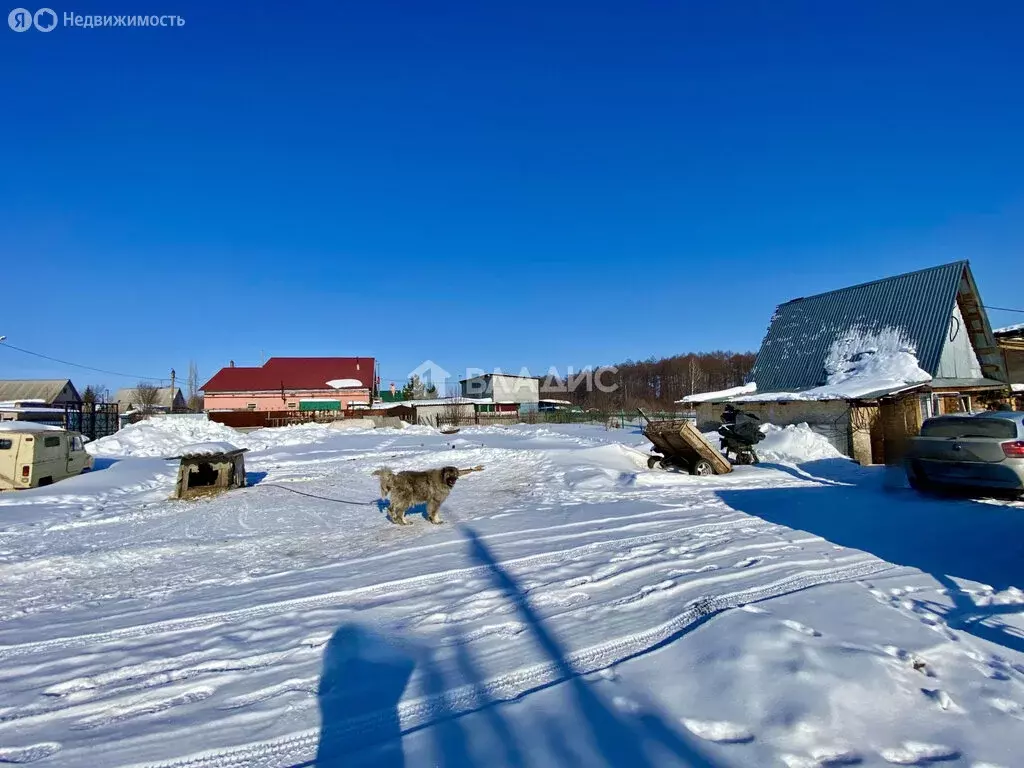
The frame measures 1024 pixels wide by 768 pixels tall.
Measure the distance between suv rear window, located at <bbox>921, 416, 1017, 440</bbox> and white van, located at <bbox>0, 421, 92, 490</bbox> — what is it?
65.0 ft

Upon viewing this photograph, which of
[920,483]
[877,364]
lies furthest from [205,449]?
[877,364]

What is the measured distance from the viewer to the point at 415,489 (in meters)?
9.41

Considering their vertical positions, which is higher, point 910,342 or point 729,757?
point 910,342

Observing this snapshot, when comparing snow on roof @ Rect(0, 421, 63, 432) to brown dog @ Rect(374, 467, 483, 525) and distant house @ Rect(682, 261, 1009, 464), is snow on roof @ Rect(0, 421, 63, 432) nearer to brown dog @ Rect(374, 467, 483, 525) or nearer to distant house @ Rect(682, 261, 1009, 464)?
brown dog @ Rect(374, 467, 483, 525)

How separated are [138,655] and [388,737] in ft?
8.79

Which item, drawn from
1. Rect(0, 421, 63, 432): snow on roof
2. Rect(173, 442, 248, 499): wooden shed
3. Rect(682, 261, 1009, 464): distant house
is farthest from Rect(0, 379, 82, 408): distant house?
Rect(682, 261, 1009, 464): distant house

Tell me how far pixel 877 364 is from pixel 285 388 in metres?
47.4

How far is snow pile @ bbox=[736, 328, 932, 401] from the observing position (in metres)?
19.7

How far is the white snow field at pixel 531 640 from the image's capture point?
309 cm

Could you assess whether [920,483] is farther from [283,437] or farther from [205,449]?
[283,437]

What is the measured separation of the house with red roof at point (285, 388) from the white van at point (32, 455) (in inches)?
1412

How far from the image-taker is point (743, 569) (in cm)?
613

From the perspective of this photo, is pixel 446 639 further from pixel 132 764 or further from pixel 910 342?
pixel 910 342

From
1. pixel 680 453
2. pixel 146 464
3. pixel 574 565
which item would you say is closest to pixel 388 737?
pixel 574 565
